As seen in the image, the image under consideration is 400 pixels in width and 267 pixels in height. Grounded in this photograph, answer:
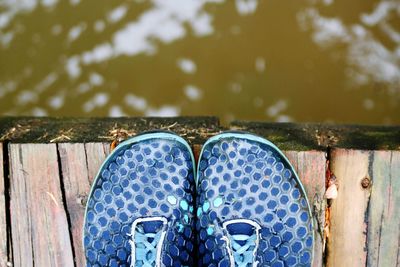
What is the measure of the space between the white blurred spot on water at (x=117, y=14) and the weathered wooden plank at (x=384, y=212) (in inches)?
49.7

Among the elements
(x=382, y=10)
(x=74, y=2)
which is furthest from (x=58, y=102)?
(x=382, y=10)

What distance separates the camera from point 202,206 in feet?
5.08

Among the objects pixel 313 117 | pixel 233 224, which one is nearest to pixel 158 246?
pixel 233 224

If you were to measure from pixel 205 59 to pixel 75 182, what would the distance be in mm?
919

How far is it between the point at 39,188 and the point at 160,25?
1.02 m

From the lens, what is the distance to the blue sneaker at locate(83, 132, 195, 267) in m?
1.54

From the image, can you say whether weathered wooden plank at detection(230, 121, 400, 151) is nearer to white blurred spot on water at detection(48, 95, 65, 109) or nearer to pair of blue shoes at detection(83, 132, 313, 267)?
pair of blue shoes at detection(83, 132, 313, 267)

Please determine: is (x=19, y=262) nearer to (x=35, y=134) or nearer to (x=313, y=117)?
(x=35, y=134)

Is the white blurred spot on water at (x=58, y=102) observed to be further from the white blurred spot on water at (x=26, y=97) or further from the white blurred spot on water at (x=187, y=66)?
the white blurred spot on water at (x=187, y=66)

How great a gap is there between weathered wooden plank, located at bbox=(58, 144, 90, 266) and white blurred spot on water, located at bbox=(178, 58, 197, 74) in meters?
0.85

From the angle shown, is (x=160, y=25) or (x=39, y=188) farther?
(x=160, y=25)

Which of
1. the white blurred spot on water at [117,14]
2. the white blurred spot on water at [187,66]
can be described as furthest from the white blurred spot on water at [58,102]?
the white blurred spot on water at [187,66]

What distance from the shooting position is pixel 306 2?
7.61ft

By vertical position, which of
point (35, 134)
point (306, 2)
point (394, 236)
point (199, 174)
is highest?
point (306, 2)
